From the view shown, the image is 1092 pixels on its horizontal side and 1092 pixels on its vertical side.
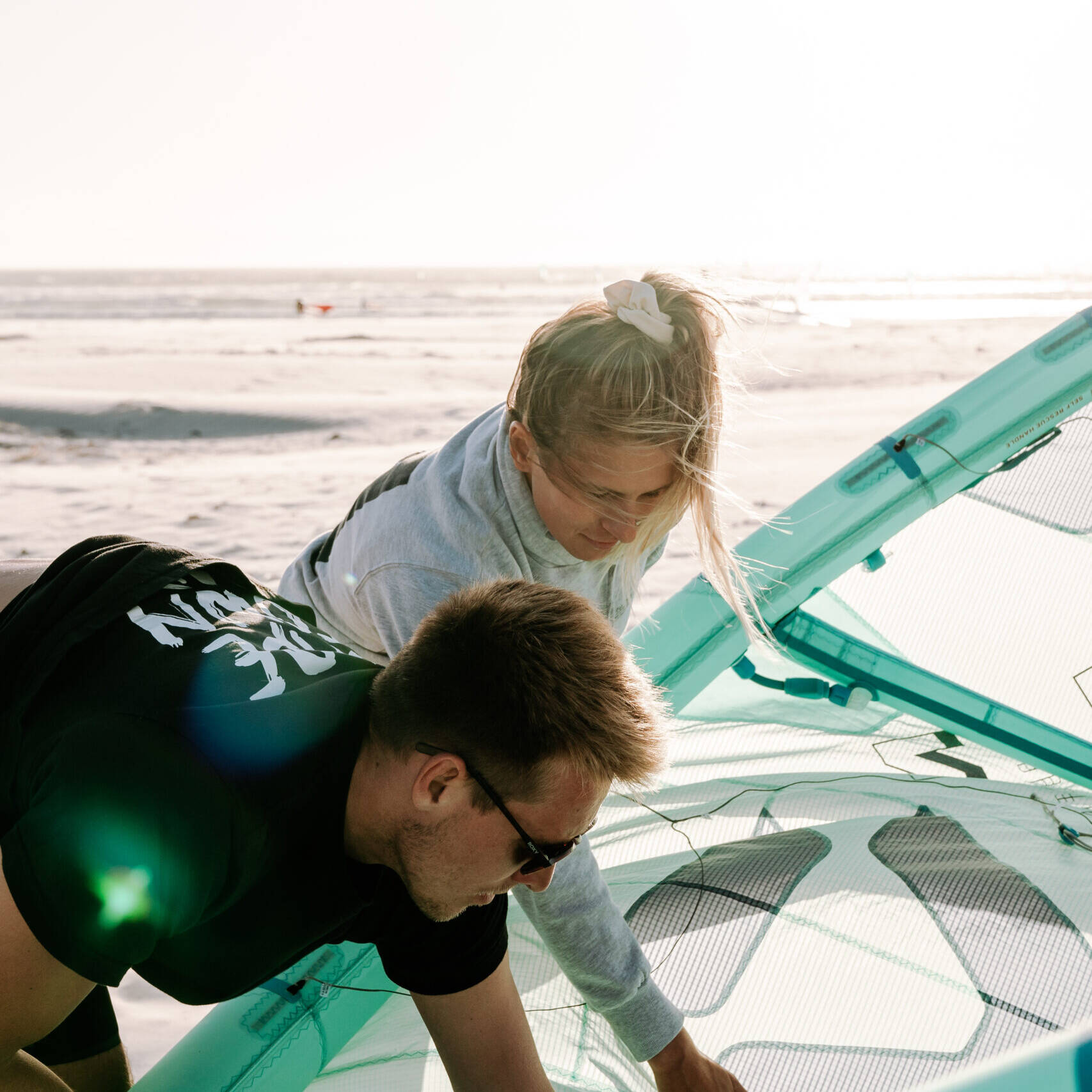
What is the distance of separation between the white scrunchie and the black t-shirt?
1.89 feet

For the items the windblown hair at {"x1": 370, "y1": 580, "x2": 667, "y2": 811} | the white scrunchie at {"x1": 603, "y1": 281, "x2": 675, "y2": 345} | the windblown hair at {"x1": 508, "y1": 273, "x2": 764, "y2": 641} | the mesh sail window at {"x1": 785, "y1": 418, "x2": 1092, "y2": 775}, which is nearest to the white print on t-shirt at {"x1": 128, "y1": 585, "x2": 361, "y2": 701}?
the windblown hair at {"x1": 370, "y1": 580, "x2": 667, "y2": 811}

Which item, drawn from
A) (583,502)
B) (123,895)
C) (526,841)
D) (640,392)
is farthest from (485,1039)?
(640,392)

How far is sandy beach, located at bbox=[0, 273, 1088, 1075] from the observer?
15.5 ft

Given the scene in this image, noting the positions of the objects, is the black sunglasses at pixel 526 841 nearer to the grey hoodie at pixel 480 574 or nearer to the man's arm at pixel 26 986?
the grey hoodie at pixel 480 574

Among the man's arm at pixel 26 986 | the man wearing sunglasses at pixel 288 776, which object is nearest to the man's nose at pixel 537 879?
the man wearing sunglasses at pixel 288 776

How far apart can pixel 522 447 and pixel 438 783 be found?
548 millimetres

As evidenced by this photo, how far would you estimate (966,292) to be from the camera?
122 ft

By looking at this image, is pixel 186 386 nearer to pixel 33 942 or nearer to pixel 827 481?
pixel 827 481

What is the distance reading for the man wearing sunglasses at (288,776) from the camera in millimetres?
881

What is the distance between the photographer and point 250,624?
1171mm

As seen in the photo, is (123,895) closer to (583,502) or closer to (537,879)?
(537,879)

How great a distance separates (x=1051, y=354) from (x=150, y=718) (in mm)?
1801

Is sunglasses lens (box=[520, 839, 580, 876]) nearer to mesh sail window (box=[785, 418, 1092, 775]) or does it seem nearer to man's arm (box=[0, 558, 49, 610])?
man's arm (box=[0, 558, 49, 610])

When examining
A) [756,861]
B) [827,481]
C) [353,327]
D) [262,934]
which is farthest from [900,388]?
[353,327]
